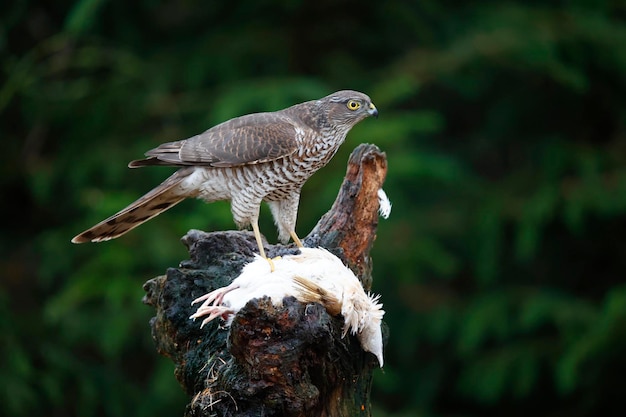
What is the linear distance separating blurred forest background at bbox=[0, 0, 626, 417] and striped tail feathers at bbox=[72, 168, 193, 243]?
277cm

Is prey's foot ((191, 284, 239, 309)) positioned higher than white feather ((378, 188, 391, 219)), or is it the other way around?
white feather ((378, 188, 391, 219))

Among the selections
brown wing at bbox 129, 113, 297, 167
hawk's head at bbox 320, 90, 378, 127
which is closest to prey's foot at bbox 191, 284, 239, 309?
brown wing at bbox 129, 113, 297, 167

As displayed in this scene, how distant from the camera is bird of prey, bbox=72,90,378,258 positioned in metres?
4.32

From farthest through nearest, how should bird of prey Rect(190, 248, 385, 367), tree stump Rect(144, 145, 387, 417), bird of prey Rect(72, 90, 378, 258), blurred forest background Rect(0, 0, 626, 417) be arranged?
blurred forest background Rect(0, 0, 626, 417) → bird of prey Rect(72, 90, 378, 258) → bird of prey Rect(190, 248, 385, 367) → tree stump Rect(144, 145, 387, 417)

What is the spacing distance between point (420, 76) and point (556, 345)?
104 inches

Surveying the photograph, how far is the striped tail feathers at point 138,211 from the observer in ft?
14.1

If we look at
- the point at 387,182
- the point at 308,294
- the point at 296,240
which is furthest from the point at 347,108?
the point at 387,182

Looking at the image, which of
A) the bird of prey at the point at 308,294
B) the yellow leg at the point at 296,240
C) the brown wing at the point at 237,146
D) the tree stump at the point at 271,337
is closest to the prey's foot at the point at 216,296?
the bird of prey at the point at 308,294

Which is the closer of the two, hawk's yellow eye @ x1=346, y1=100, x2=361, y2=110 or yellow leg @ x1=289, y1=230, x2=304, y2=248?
yellow leg @ x1=289, y1=230, x2=304, y2=248

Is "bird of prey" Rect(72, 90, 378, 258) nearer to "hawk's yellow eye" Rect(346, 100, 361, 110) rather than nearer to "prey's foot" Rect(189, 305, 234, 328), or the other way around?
"hawk's yellow eye" Rect(346, 100, 361, 110)

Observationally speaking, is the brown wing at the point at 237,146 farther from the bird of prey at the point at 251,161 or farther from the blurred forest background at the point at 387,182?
the blurred forest background at the point at 387,182

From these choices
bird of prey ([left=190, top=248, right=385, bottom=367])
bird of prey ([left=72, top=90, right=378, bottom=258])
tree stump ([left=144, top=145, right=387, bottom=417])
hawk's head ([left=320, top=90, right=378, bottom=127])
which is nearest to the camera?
tree stump ([left=144, top=145, right=387, bottom=417])

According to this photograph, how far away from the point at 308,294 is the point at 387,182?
4658 mm

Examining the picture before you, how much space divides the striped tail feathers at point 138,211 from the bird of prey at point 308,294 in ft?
2.78
